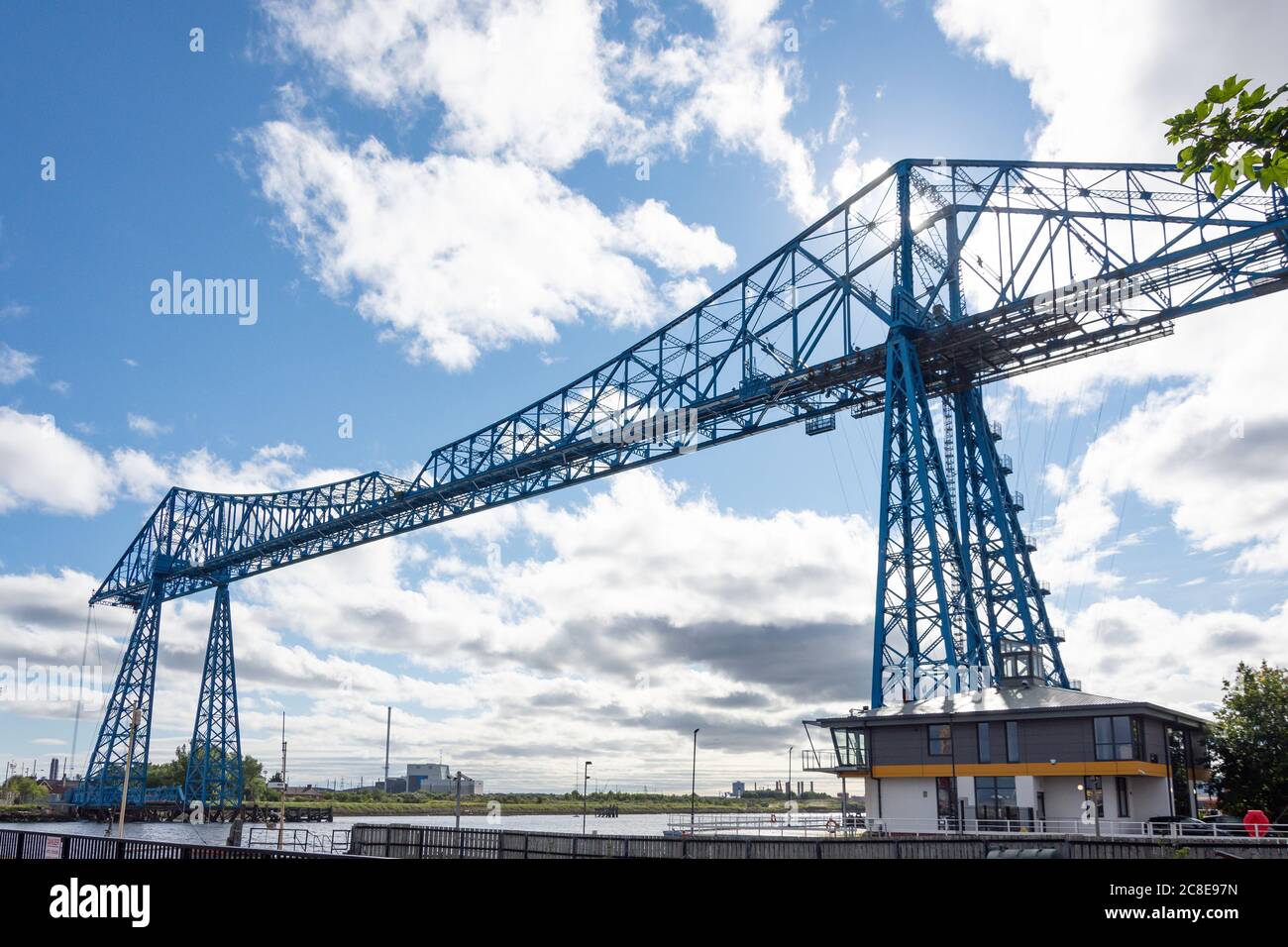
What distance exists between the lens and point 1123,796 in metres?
32.7

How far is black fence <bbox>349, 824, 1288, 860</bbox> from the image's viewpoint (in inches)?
836

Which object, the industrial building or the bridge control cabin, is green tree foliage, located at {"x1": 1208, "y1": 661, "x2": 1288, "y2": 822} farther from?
the industrial building

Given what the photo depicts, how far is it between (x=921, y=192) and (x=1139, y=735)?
24.6 metres

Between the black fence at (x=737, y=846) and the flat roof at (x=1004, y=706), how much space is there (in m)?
8.34

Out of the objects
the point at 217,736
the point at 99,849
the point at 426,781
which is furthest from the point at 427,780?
the point at 99,849

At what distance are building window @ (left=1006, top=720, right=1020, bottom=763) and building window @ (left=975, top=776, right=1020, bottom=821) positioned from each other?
0.65 meters

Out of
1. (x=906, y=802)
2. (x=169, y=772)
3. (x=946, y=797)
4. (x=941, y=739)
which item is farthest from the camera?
(x=169, y=772)

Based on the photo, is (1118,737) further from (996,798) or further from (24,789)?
(24,789)

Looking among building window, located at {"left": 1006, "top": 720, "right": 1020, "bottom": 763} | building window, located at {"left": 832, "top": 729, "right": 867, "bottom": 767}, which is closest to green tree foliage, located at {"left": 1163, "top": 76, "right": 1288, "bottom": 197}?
building window, located at {"left": 1006, "top": 720, "right": 1020, "bottom": 763}

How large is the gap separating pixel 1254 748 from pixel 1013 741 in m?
16.6

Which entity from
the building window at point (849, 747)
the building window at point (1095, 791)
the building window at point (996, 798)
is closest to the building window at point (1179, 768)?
the building window at point (1095, 791)

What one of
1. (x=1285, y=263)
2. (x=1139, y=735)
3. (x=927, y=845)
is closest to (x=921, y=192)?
(x=1285, y=263)

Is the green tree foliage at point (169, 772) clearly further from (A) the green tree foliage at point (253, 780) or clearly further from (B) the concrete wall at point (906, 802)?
(B) the concrete wall at point (906, 802)
